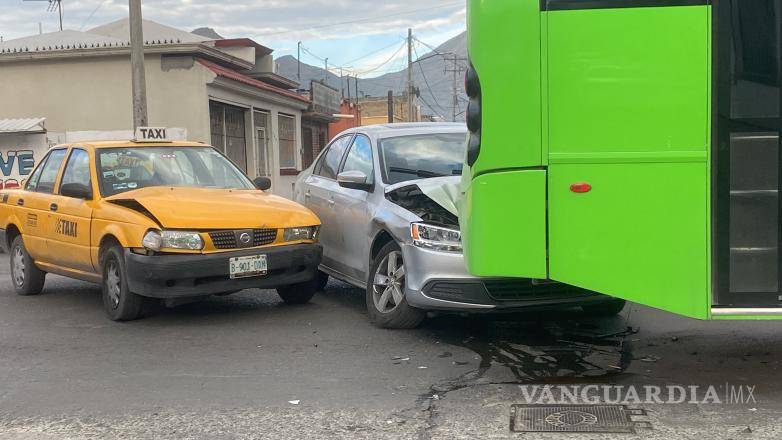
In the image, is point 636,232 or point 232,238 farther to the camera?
point 232,238

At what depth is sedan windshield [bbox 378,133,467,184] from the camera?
7.09 metres

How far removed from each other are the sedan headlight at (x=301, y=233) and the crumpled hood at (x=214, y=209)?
0.05 m

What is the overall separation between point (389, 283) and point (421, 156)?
4.77 feet

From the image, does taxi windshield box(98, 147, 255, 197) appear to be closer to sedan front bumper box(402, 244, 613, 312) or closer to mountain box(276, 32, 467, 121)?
sedan front bumper box(402, 244, 613, 312)

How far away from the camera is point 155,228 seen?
6.57 m

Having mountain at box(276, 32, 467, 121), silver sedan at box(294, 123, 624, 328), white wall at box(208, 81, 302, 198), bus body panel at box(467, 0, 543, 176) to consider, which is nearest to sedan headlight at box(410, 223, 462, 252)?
silver sedan at box(294, 123, 624, 328)

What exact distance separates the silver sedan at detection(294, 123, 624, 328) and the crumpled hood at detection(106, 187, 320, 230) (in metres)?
0.52

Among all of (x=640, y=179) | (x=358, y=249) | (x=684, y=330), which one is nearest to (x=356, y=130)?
(x=358, y=249)

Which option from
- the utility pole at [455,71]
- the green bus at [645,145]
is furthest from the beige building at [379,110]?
the green bus at [645,145]

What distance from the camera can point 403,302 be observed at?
6.35m

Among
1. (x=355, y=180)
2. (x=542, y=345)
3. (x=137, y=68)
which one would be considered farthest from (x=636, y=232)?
(x=137, y=68)

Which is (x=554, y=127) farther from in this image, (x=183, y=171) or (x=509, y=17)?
(x=183, y=171)

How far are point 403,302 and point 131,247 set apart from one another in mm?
2387

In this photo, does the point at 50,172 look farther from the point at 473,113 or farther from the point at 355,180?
the point at 473,113
